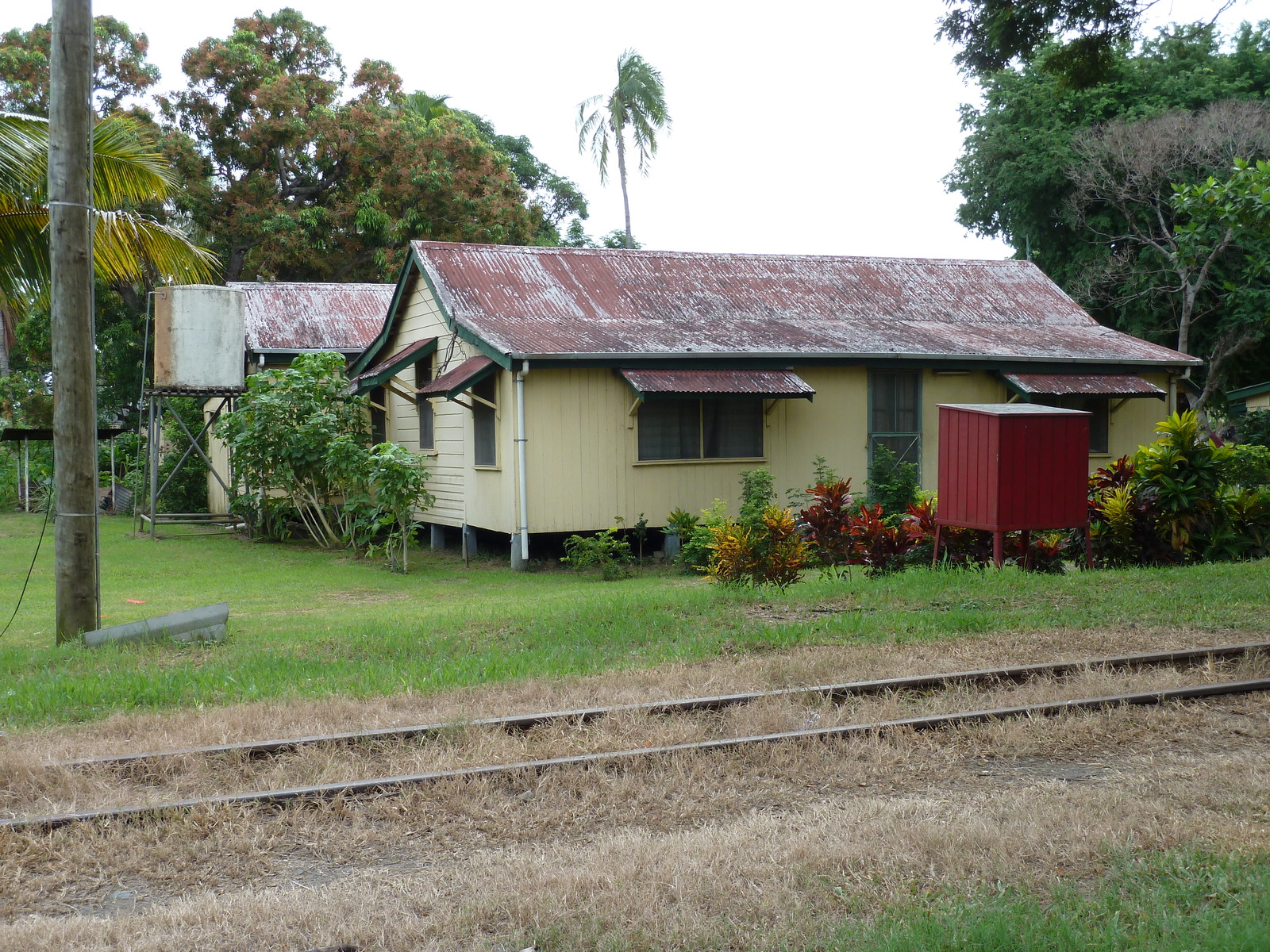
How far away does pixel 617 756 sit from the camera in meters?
6.09

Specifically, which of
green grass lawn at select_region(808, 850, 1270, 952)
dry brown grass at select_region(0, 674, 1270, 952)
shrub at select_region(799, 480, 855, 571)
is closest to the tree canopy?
shrub at select_region(799, 480, 855, 571)

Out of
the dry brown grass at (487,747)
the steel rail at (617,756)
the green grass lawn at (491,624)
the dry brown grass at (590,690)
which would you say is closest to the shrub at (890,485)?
the green grass lawn at (491,624)

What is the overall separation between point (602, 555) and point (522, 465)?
5.47 ft

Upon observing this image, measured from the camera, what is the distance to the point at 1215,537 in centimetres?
1344

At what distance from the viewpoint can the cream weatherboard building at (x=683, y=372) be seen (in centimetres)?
1647

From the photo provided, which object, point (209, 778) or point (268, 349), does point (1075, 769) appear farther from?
point (268, 349)

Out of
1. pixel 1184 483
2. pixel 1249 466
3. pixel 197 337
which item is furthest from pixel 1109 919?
pixel 197 337

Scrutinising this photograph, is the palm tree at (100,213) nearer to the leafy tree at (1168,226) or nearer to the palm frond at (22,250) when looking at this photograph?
the palm frond at (22,250)

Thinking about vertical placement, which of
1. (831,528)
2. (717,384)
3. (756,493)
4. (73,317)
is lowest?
(831,528)

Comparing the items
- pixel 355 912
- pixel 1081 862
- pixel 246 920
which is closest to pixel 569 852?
pixel 355 912

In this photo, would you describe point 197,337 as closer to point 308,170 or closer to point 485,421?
point 485,421

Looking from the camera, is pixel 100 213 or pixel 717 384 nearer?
pixel 100 213

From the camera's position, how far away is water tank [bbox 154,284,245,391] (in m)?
19.7

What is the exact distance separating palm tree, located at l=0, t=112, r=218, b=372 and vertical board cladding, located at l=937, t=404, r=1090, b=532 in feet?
28.3
